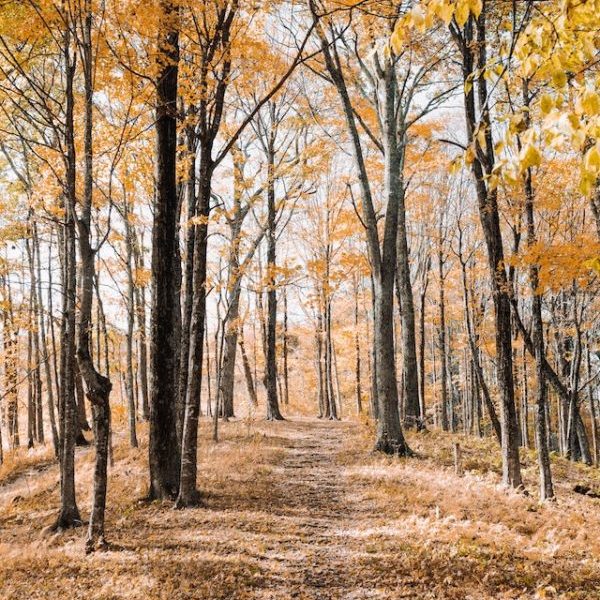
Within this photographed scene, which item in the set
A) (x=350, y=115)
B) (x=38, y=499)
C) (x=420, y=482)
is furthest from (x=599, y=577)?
(x=38, y=499)

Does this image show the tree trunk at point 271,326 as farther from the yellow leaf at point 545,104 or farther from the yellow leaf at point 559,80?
the yellow leaf at point 545,104

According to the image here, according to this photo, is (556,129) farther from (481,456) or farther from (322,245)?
(322,245)

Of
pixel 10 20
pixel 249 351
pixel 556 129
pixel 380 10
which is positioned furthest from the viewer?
pixel 249 351

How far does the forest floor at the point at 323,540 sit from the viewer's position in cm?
509

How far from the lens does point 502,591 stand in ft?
16.0

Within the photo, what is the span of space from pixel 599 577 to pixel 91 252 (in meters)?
7.07

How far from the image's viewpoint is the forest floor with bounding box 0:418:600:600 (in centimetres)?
509

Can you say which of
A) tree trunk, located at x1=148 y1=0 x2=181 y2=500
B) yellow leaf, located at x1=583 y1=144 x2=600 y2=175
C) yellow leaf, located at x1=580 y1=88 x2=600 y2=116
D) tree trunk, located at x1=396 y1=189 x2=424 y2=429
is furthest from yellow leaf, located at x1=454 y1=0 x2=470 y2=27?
tree trunk, located at x1=396 y1=189 x2=424 y2=429

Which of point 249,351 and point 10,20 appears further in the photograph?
point 249,351

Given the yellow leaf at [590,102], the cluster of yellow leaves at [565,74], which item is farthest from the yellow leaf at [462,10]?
the yellow leaf at [590,102]

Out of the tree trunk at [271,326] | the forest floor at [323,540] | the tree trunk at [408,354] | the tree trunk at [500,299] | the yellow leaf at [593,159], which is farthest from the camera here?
the tree trunk at [271,326]

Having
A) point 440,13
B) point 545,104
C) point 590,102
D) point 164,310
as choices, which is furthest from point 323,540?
point 440,13

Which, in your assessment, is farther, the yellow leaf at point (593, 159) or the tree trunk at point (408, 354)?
the tree trunk at point (408, 354)

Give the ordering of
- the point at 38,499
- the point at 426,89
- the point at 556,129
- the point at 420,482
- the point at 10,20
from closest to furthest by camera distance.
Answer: the point at 556,129 → the point at 10,20 → the point at 420,482 → the point at 38,499 → the point at 426,89
